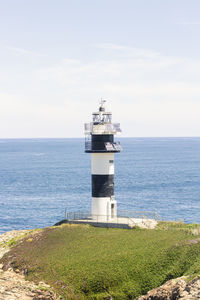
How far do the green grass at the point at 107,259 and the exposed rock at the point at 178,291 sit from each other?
5.69 ft

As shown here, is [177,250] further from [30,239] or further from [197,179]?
[197,179]

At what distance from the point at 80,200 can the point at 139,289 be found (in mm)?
→ 51978

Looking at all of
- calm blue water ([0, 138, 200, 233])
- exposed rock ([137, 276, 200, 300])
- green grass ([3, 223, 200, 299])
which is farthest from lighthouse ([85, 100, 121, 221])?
calm blue water ([0, 138, 200, 233])

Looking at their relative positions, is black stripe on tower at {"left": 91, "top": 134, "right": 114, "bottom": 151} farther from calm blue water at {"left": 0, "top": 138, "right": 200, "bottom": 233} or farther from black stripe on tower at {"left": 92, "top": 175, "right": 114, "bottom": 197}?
calm blue water at {"left": 0, "top": 138, "right": 200, "bottom": 233}

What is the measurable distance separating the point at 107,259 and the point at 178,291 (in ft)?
25.9

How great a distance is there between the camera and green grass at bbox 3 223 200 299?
2644cm

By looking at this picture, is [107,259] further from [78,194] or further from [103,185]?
[78,194]

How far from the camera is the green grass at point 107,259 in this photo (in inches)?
1041

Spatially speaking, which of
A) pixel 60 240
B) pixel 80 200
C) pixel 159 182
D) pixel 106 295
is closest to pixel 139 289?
pixel 106 295

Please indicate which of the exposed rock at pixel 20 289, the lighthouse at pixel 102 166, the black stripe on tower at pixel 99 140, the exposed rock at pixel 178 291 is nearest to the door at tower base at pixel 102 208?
the lighthouse at pixel 102 166

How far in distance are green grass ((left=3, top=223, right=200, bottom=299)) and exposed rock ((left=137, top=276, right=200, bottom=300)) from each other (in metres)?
1.73

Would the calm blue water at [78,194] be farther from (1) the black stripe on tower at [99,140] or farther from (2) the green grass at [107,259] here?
(2) the green grass at [107,259]

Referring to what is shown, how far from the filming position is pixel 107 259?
28.8 meters

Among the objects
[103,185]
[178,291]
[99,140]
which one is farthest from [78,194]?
[178,291]
